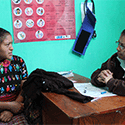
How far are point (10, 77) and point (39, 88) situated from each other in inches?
15.1

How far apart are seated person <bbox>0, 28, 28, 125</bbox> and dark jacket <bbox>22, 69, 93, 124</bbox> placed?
0.08 m

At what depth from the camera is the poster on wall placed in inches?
73.9

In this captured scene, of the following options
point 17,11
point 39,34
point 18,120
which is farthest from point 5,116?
point 17,11

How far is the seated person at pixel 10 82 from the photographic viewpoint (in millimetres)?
1395

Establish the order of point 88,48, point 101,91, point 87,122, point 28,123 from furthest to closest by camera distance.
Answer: point 88,48, point 28,123, point 101,91, point 87,122

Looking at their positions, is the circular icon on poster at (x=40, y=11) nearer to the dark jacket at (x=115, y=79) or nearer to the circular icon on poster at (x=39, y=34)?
the circular icon on poster at (x=39, y=34)

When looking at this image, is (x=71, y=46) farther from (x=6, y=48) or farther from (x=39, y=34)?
(x=6, y=48)

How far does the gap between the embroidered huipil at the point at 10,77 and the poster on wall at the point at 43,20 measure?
39 cm

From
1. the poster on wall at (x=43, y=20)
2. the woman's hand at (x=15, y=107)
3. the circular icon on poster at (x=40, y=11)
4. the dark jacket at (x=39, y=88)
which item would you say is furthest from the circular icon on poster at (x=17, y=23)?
the woman's hand at (x=15, y=107)

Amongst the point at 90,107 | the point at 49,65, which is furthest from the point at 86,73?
the point at 90,107

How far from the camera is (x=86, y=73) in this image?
229 centimetres

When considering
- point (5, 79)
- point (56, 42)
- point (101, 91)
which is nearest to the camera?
point (101, 91)

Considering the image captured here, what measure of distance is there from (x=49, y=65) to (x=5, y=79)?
0.67 meters

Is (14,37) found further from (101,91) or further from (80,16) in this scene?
(101,91)
